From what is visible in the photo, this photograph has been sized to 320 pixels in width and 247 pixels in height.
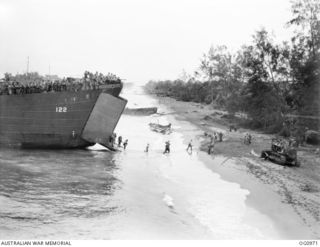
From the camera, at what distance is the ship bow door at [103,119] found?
33.8 meters

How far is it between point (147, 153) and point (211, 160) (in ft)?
20.4

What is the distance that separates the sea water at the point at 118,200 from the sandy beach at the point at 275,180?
0.76 metres

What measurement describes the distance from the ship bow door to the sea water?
2.20m

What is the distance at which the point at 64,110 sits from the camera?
3372 cm

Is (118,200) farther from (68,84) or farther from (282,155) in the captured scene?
(68,84)

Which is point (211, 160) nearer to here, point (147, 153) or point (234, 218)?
point (147, 153)

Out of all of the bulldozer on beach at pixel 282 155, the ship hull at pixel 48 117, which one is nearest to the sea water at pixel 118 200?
the ship hull at pixel 48 117

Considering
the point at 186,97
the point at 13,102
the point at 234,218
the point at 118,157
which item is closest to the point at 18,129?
the point at 13,102

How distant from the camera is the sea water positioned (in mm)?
15133

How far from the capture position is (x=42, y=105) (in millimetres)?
34125

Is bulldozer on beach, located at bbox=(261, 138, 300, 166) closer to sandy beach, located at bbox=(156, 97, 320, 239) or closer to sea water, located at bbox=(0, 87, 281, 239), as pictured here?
sandy beach, located at bbox=(156, 97, 320, 239)

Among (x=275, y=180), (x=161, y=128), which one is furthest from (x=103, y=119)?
(x=161, y=128)

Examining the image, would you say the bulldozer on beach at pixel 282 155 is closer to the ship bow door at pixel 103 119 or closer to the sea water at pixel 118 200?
the sea water at pixel 118 200

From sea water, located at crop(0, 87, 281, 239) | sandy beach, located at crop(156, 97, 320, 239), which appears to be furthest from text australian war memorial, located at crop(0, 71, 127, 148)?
sandy beach, located at crop(156, 97, 320, 239)
